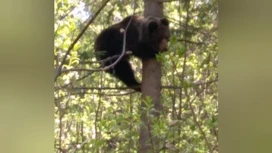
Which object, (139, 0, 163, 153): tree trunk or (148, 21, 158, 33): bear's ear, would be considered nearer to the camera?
(139, 0, 163, 153): tree trunk

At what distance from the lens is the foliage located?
3.30 feet

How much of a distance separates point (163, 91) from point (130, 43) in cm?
30

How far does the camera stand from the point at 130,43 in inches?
53.2

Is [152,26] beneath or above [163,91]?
above

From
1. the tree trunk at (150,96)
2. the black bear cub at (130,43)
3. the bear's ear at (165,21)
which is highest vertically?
the bear's ear at (165,21)

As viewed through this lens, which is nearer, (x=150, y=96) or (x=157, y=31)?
(x=150, y=96)

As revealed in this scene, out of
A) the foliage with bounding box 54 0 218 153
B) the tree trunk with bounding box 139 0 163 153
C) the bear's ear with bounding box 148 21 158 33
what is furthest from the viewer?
the bear's ear with bounding box 148 21 158 33

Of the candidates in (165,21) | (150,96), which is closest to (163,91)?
(150,96)

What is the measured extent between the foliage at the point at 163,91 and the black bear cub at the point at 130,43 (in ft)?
0.11

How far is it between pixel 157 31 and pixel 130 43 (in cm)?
13

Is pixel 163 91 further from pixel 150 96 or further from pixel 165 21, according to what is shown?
pixel 165 21

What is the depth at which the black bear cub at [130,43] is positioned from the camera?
1.14 metres

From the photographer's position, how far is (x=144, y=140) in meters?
1.14

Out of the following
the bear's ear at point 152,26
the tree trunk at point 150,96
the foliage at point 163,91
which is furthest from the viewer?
the bear's ear at point 152,26
